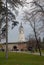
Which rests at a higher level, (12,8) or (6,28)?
(12,8)

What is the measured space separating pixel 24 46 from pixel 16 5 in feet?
348

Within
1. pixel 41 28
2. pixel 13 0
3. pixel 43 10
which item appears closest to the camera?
pixel 43 10

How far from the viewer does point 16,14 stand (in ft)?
149

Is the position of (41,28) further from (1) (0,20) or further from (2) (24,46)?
(2) (24,46)

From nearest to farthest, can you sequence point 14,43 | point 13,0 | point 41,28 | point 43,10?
point 43,10 < point 41,28 < point 13,0 < point 14,43

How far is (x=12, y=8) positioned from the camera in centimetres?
4591

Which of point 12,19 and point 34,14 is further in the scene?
point 12,19

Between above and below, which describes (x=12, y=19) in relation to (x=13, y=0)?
below

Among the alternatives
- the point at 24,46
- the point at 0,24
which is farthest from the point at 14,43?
the point at 0,24

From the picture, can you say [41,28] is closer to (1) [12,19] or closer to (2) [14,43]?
(1) [12,19]

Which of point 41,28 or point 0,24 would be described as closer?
point 41,28

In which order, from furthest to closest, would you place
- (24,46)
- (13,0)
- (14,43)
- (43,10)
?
(14,43) < (24,46) < (13,0) < (43,10)

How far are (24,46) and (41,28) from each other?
109 meters

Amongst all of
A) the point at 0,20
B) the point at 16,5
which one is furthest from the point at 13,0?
the point at 0,20
